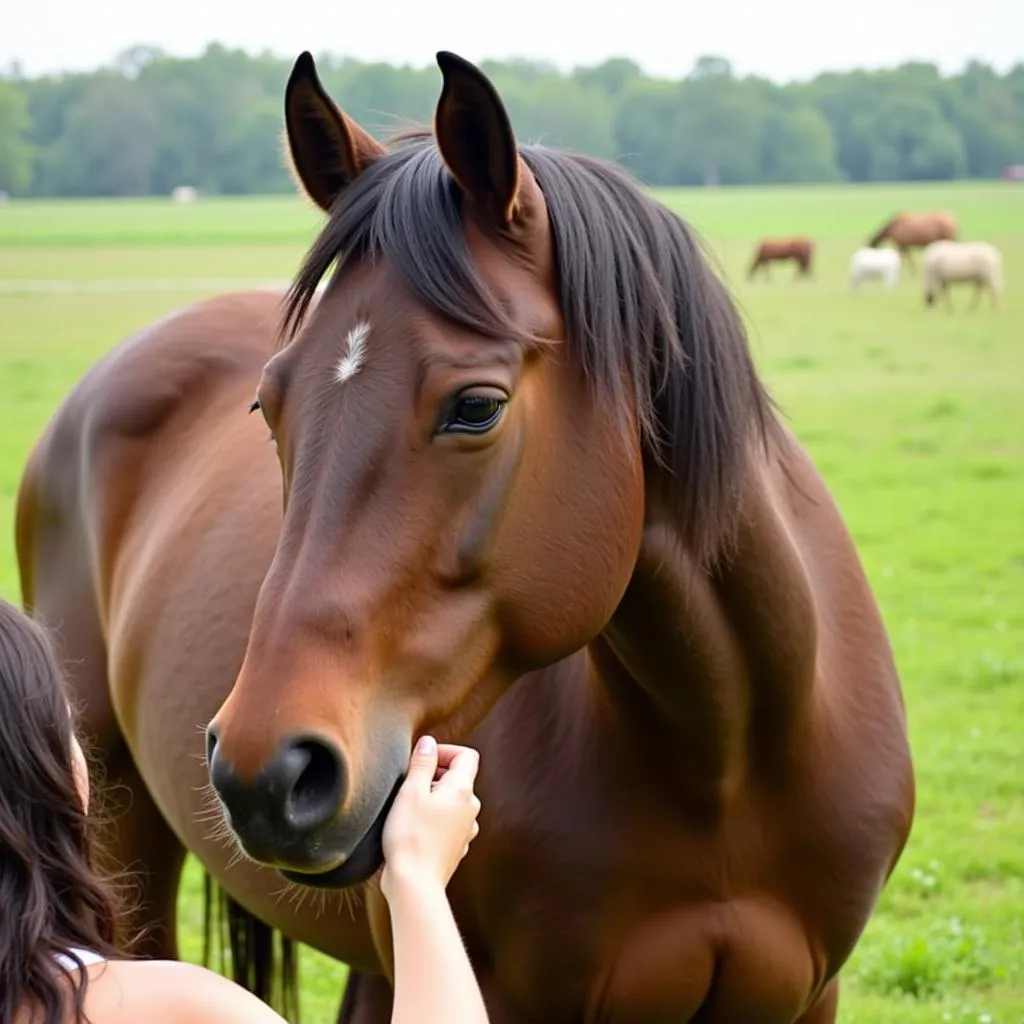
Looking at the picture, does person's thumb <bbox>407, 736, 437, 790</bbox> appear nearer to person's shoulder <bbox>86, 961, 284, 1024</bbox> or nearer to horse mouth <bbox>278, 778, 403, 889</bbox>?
horse mouth <bbox>278, 778, 403, 889</bbox>

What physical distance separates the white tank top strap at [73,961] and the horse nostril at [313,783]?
29 cm

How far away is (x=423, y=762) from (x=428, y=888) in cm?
19

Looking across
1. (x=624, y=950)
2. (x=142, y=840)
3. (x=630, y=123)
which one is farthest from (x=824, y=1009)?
(x=630, y=123)

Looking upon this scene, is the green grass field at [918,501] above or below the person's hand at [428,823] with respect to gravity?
below

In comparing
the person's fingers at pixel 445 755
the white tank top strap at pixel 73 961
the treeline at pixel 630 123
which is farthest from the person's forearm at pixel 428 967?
the treeline at pixel 630 123

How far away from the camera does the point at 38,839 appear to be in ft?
6.28

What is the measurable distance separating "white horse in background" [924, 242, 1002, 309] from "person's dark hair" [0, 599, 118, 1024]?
2656cm

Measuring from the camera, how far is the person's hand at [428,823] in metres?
1.80

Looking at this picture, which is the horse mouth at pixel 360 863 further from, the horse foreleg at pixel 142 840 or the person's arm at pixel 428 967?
the horse foreleg at pixel 142 840

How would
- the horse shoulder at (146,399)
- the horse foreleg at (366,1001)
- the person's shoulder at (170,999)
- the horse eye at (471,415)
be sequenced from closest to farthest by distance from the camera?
1. the person's shoulder at (170,999)
2. the horse eye at (471,415)
3. the horse foreleg at (366,1001)
4. the horse shoulder at (146,399)

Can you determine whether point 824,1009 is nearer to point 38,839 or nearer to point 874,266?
point 38,839

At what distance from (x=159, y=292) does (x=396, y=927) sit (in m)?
28.4

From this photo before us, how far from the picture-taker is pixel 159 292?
2888 cm

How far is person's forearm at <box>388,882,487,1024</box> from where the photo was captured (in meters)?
1.72
